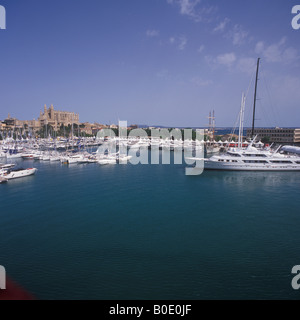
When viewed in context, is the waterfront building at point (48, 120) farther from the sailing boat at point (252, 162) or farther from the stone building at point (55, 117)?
the sailing boat at point (252, 162)

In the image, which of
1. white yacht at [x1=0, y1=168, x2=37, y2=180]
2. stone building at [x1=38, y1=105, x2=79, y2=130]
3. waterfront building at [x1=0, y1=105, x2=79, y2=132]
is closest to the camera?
white yacht at [x1=0, y1=168, x2=37, y2=180]

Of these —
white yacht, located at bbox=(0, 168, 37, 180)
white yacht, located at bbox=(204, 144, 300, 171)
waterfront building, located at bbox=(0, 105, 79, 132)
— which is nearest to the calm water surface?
white yacht, located at bbox=(0, 168, 37, 180)

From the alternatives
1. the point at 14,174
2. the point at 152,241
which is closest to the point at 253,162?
the point at 152,241

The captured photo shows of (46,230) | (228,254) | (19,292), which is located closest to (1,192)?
(46,230)

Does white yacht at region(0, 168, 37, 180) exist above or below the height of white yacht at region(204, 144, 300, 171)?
below

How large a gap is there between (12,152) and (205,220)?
42076 mm

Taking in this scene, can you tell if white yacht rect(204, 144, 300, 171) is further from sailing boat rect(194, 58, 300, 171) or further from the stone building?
the stone building

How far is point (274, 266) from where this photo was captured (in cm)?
931

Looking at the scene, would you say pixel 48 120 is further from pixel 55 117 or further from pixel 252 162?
pixel 252 162

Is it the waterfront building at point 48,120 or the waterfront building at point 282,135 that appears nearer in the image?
the waterfront building at point 282,135

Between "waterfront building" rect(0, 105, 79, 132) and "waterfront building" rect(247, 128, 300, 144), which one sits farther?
"waterfront building" rect(0, 105, 79, 132)

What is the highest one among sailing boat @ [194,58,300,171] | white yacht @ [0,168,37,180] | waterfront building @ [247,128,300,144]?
waterfront building @ [247,128,300,144]

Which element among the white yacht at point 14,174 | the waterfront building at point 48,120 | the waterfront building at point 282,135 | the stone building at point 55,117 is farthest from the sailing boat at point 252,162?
the stone building at point 55,117

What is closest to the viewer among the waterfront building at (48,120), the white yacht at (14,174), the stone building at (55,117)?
the white yacht at (14,174)
